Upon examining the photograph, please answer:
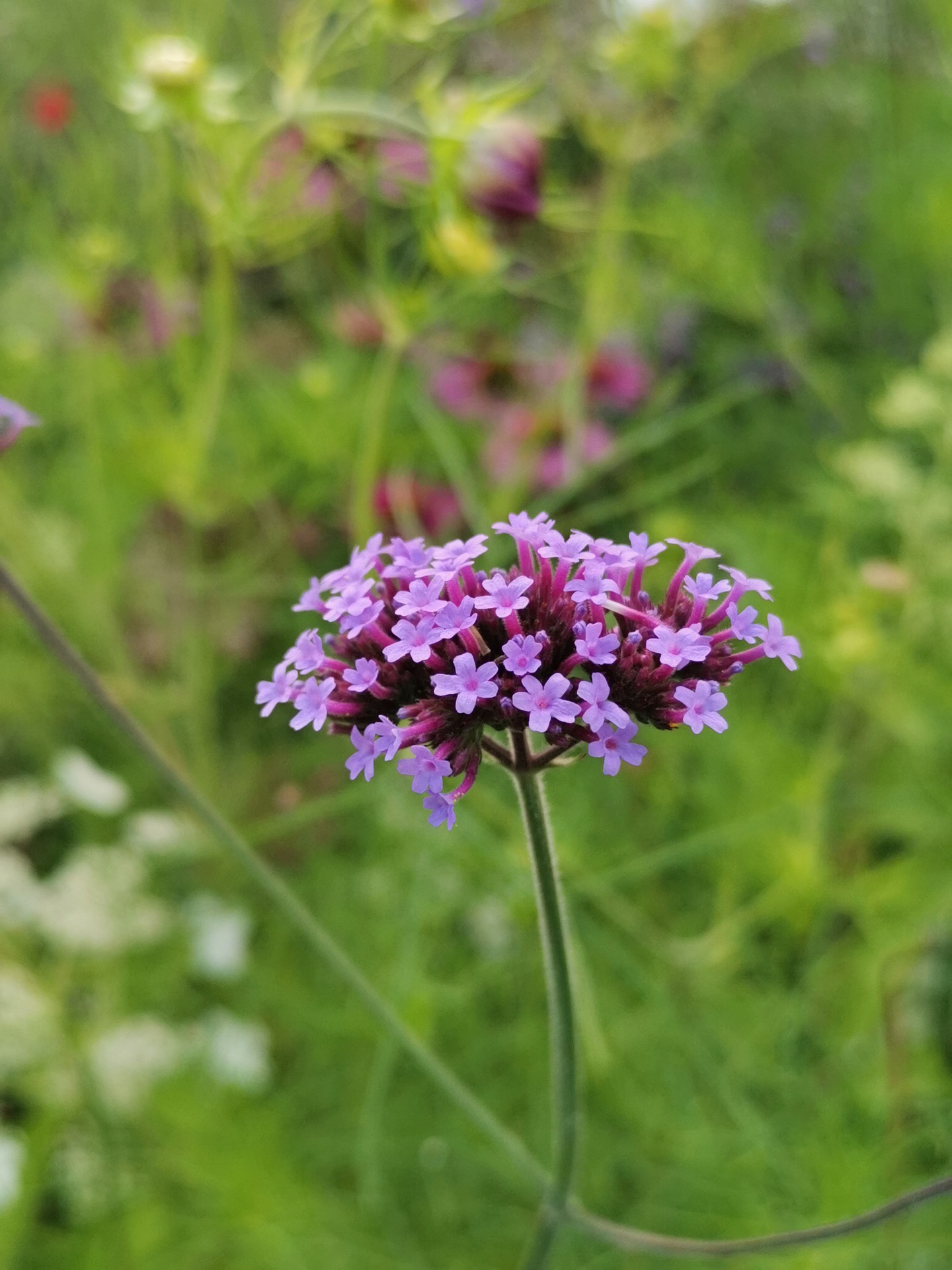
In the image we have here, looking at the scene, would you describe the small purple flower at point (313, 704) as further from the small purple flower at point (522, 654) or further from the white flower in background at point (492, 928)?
the white flower in background at point (492, 928)

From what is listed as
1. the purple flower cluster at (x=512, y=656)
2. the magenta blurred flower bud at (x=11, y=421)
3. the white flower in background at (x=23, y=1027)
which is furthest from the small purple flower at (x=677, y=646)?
the white flower in background at (x=23, y=1027)

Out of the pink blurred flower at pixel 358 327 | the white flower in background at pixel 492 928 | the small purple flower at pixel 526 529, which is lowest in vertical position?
the small purple flower at pixel 526 529

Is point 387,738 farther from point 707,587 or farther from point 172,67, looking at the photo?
point 172,67

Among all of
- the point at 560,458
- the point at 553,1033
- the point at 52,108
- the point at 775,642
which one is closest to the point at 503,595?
the point at 775,642

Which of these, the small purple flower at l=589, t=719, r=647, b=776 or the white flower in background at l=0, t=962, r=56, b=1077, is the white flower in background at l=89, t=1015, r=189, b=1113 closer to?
the white flower in background at l=0, t=962, r=56, b=1077

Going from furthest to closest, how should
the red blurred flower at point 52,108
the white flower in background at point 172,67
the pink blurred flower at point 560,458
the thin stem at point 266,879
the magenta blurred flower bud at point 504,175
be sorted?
1. the red blurred flower at point 52,108
2. the pink blurred flower at point 560,458
3. the magenta blurred flower bud at point 504,175
4. the white flower in background at point 172,67
5. the thin stem at point 266,879

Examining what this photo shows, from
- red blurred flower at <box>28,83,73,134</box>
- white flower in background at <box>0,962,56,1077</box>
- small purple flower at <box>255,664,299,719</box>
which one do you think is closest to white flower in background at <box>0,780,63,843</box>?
white flower in background at <box>0,962,56,1077</box>

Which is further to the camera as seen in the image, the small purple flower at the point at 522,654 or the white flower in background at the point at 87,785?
the white flower in background at the point at 87,785
